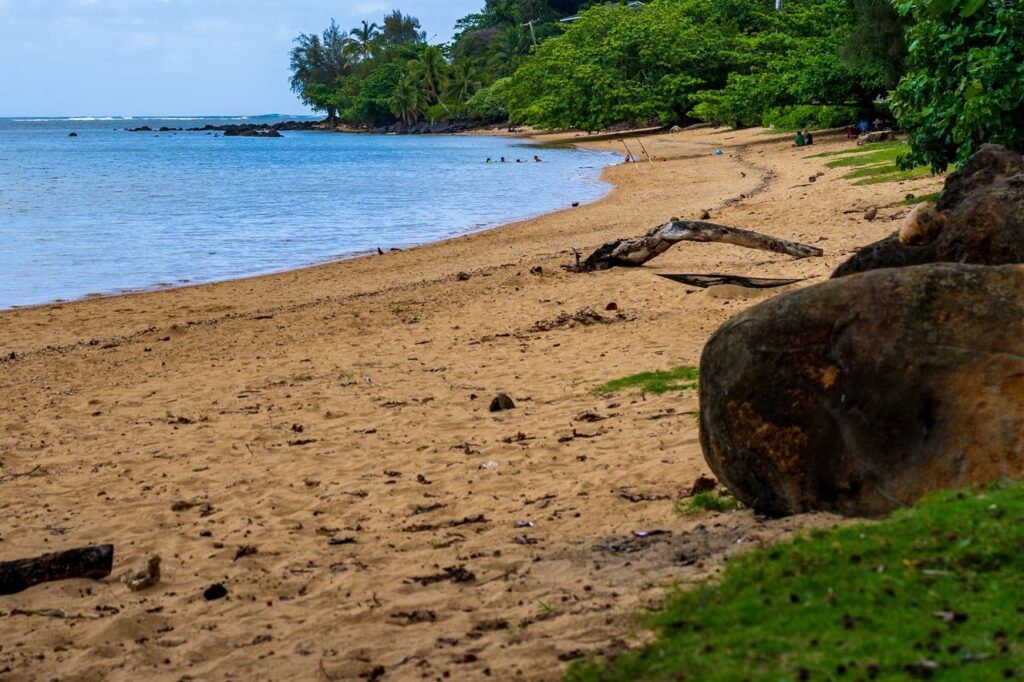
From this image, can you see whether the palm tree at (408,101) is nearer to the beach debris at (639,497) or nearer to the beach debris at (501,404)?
the beach debris at (501,404)

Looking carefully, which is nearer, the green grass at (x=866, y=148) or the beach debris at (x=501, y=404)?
the beach debris at (x=501, y=404)

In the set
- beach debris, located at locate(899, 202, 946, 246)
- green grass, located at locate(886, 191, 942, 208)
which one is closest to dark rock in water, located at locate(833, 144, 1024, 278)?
beach debris, located at locate(899, 202, 946, 246)

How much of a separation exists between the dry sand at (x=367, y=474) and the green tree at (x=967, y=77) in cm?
180

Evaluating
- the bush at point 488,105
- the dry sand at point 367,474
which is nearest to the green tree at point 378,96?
the bush at point 488,105

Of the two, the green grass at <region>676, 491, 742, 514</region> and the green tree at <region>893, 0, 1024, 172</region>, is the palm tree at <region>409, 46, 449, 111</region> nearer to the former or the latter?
the green tree at <region>893, 0, 1024, 172</region>

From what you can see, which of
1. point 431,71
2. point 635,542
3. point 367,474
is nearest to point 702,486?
point 635,542

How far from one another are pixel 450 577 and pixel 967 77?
36.6 feet

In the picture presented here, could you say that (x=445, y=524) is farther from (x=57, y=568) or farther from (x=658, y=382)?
(x=658, y=382)

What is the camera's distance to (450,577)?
537 centimetres

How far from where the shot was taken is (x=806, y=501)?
16.9 feet

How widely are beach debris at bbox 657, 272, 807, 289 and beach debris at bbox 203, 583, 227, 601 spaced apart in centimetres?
797

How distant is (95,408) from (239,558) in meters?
4.74

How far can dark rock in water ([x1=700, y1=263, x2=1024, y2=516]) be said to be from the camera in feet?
15.6

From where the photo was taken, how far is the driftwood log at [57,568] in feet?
19.1
